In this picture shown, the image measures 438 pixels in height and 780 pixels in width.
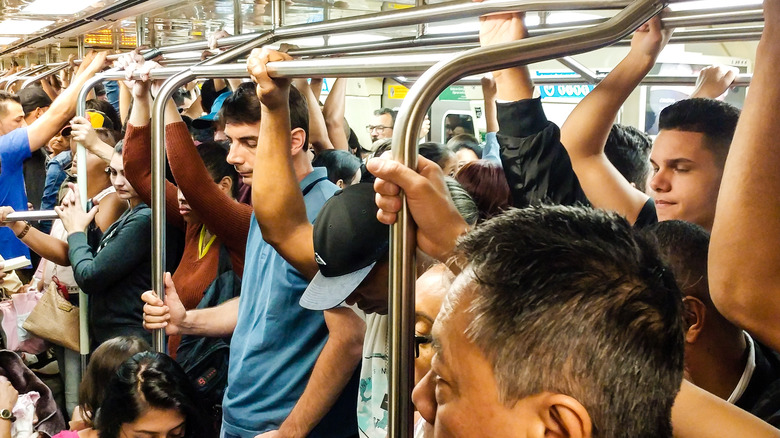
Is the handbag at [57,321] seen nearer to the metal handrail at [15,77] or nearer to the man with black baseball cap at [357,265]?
the man with black baseball cap at [357,265]

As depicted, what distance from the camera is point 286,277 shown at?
2119 millimetres

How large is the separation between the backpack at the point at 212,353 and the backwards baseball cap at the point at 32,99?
3.92m

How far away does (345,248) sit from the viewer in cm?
Result: 165

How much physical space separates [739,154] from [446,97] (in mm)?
7799

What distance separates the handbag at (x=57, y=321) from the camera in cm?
335

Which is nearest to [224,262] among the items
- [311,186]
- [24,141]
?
[311,186]

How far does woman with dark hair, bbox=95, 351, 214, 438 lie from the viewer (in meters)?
2.31

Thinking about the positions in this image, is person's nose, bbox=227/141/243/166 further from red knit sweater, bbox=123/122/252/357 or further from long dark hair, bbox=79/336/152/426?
long dark hair, bbox=79/336/152/426

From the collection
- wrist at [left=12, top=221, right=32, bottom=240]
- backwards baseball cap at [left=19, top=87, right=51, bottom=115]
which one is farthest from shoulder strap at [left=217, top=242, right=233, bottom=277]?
backwards baseball cap at [left=19, top=87, right=51, bottom=115]

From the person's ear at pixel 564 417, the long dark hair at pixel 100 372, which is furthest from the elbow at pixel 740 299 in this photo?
the long dark hair at pixel 100 372

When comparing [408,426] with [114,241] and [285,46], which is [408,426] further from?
[114,241]

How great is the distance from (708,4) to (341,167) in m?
2.26

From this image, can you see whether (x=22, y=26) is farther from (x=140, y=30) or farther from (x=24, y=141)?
(x=24, y=141)

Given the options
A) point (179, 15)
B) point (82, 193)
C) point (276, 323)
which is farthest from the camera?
point (179, 15)
